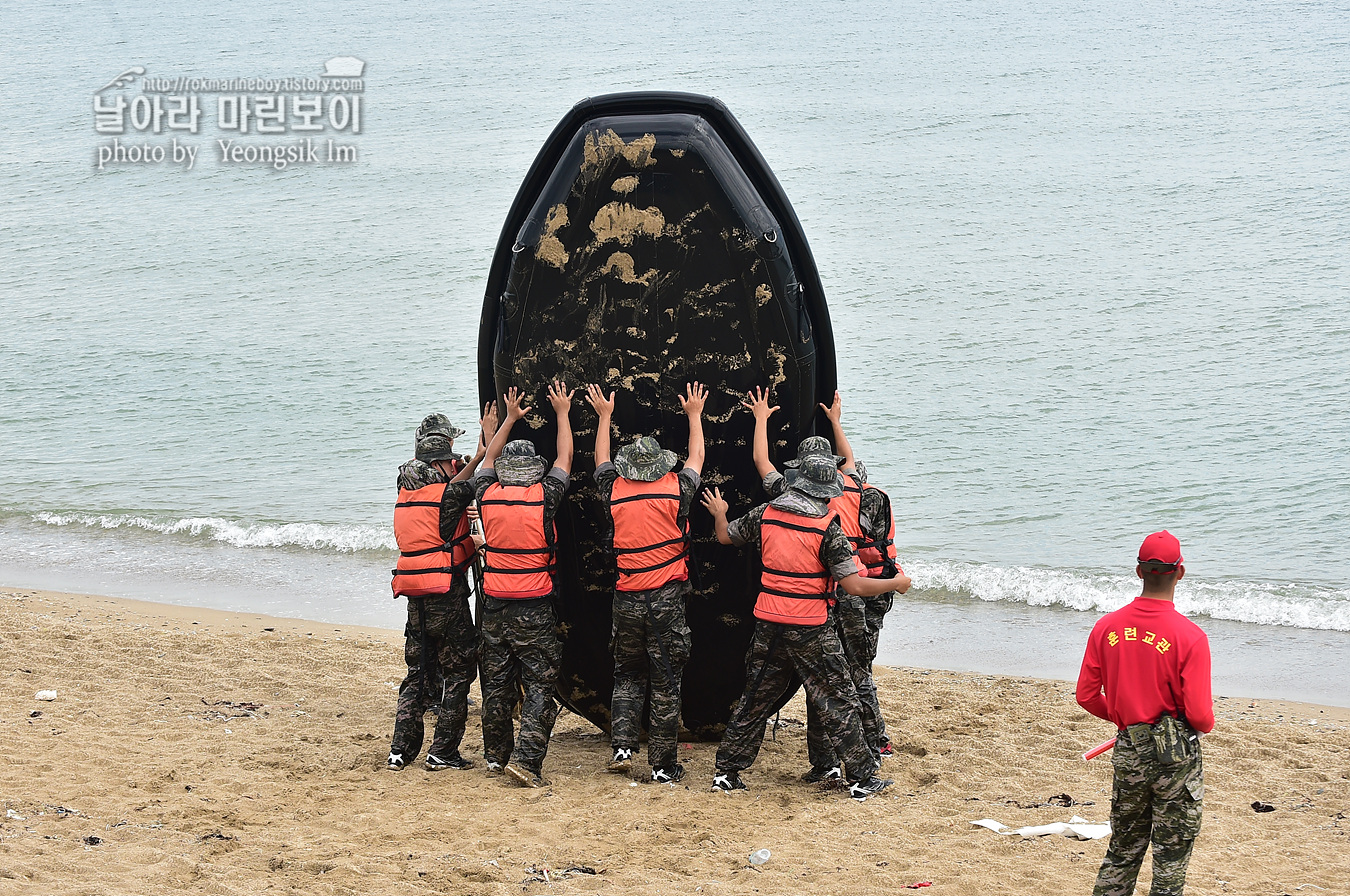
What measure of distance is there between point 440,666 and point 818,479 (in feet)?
8.30

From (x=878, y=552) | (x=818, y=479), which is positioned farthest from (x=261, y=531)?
(x=818, y=479)

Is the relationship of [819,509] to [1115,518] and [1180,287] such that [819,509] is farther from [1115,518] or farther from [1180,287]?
[1180,287]

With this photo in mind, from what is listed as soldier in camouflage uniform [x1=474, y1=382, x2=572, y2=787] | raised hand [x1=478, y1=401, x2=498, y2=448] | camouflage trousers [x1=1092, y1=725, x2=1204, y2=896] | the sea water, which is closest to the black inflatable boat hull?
raised hand [x1=478, y1=401, x2=498, y2=448]

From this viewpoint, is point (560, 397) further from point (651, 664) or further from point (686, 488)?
point (651, 664)

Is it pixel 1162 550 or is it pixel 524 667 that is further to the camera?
pixel 524 667

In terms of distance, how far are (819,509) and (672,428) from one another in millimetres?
1007

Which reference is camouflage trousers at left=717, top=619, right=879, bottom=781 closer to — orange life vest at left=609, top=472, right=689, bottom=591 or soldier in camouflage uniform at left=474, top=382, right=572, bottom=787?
orange life vest at left=609, top=472, right=689, bottom=591

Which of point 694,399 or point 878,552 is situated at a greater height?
point 694,399

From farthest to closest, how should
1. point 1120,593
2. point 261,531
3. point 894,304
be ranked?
point 894,304 → point 261,531 → point 1120,593

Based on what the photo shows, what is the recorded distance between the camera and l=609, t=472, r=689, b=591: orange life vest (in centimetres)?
645

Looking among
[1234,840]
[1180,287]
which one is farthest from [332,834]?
[1180,287]

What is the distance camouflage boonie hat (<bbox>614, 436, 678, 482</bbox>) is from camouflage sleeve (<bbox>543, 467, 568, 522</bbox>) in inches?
13.2

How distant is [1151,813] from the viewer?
4859 millimetres

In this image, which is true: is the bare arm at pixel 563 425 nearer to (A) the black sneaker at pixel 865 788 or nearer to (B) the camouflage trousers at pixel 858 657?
(B) the camouflage trousers at pixel 858 657
